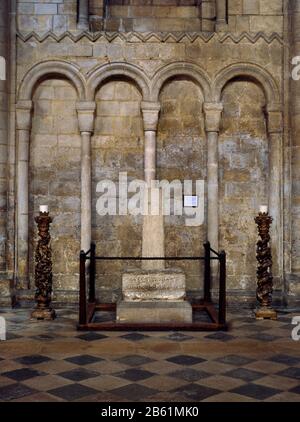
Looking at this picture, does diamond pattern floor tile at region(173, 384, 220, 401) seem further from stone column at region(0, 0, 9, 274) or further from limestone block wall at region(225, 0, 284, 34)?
limestone block wall at region(225, 0, 284, 34)

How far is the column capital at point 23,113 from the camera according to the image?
8742 mm

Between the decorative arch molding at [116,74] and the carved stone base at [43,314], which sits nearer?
the carved stone base at [43,314]

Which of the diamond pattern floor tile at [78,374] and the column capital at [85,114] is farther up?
the column capital at [85,114]

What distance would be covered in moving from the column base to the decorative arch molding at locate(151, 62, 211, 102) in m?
3.56

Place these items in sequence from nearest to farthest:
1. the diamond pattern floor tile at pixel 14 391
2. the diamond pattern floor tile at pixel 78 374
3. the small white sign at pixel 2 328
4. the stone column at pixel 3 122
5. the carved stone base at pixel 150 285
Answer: the diamond pattern floor tile at pixel 14 391 < the diamond pattern floor tile at pixel 78 374 < the small white sign at pixel 2 328 < the carved stone base at pixel 150 285 < the stone column at pixel 3 122

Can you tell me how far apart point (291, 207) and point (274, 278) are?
119 centimetres

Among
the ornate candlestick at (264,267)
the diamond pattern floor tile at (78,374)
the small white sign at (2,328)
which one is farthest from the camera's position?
the ornate candlestick at (264,267)

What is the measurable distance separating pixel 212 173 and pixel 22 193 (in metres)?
3.09

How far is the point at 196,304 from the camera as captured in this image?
27.4 ft

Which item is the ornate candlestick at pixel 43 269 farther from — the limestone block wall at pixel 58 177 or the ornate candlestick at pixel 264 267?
the ornate candlestick at pixel 264 267

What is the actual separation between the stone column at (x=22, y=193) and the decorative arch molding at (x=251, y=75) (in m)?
3.07

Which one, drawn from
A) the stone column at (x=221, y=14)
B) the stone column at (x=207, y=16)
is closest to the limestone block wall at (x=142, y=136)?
the stone column at (x=221, y=14)

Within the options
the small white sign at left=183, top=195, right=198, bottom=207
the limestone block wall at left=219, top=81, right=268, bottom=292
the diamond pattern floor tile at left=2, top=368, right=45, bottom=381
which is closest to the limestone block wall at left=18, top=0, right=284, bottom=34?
the limestone block wall at left=219, top=81, right=268, bottom=292

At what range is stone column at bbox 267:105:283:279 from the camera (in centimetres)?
884
